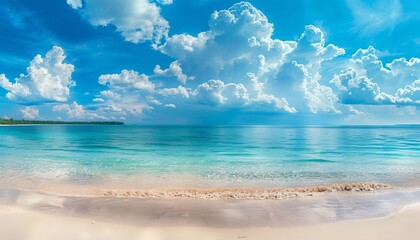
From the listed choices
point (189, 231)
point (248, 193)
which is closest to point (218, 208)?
point (189, 231)

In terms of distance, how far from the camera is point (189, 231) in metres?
7.83

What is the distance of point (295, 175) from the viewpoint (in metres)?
17.6

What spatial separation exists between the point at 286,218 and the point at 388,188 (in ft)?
27.1

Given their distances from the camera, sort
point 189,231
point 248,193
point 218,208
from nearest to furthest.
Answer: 1. point 189,231
2. point 218,208
3. point 248,193

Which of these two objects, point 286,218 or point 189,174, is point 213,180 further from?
point 286,218

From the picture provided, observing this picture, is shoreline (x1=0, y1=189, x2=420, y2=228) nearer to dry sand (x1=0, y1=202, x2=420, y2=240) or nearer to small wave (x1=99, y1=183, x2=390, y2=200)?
dry sand (x1=0, y1=202, x2=420, y2=240)

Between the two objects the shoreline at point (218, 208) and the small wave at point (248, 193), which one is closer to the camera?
the shoreline at point (218, 208)

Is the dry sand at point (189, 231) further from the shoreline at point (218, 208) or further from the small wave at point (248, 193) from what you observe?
the small wave at point (248, 193)

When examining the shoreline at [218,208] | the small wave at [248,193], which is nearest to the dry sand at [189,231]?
the shoreline at [218,208]

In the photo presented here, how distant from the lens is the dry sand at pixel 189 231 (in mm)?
7434

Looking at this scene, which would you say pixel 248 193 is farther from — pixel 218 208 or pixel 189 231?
pixel 189 231

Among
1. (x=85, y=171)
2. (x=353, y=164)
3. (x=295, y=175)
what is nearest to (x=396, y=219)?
(x=295, y=175)

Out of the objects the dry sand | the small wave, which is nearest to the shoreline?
the dry sand

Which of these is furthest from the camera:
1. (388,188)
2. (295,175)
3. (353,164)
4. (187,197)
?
(353,164)
